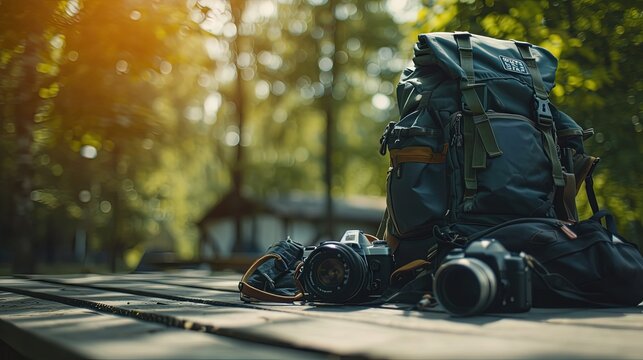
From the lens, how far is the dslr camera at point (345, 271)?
3143 mm

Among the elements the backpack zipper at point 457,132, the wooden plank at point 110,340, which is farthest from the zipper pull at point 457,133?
the wooden plank at point 110,340

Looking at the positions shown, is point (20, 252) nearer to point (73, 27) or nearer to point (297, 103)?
point (73, 27)

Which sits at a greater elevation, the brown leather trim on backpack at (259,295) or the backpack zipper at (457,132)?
the backpack zipper at (457,132)

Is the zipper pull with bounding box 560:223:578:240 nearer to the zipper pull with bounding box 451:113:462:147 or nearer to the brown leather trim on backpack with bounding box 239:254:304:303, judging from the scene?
the zipper pull with bounding box 451:113:462:147

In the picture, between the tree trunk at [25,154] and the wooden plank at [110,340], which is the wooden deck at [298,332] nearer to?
the wooden plank at [110,340]

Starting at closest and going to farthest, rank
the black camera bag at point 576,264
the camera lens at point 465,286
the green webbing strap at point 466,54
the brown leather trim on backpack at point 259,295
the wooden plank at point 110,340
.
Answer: the wooden plank at point 110,340 → the camera lens at point 465,286 → the black camera bag at point 576,264 → the brown leather trim on backpack at point 259,295 → the green webbing strap at point 466,54

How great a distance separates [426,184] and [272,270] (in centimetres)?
82

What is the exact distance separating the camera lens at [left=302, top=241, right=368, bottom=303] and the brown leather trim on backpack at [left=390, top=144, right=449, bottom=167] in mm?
479

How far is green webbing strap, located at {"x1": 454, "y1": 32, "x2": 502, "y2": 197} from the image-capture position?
331 cm

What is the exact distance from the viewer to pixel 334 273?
10.5ft

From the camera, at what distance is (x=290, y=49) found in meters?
22.1

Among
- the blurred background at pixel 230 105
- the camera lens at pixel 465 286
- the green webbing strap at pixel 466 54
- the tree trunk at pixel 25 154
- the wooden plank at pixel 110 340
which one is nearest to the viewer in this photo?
the wooden plank at pixel 110 340

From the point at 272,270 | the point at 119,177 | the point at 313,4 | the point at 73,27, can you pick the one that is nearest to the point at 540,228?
the point at 272,270

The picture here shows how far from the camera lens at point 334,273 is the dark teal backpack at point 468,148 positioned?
1.10 ft
